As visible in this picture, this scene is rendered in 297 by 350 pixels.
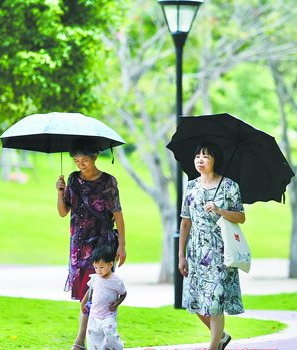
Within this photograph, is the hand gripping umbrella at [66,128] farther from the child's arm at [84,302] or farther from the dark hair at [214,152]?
the child's arm at [84,302]

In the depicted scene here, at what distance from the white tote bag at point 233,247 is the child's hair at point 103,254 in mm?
942

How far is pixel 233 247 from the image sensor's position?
9.73 meters

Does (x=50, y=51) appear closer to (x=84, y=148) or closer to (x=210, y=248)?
(x=84, y=148)

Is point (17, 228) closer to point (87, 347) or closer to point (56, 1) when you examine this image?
point (56, 1)

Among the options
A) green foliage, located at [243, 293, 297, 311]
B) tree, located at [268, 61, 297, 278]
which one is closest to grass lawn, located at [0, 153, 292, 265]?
tree, located at [268, 61, 297, 278]

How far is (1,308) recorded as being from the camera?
1360 cm

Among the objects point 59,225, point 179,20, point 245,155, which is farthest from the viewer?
point 59,225

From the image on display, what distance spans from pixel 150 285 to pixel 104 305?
20744mm

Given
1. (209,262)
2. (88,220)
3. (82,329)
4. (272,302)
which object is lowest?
(272,302)

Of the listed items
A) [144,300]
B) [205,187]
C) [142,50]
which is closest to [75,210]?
[205,187]

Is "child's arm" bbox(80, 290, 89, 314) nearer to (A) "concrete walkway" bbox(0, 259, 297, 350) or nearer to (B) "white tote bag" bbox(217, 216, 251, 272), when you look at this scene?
(B) "white tote bag" bbox(217, 216, 251, 272)

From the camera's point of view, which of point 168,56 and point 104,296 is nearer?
point 104,296

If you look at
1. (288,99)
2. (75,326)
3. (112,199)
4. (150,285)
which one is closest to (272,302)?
(75,326)

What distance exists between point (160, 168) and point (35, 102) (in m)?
13.1
